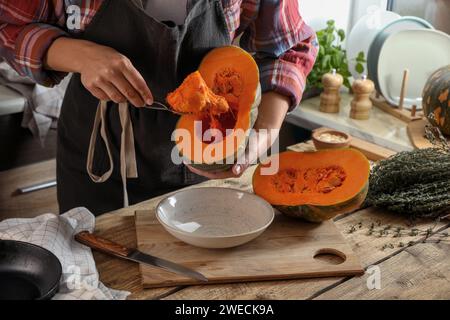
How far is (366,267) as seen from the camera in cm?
109

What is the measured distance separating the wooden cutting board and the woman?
135mm

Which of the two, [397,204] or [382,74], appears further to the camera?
[382,74]

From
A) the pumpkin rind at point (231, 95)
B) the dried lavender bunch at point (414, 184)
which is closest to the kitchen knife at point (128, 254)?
the pumpkin rind at point (231, 95)

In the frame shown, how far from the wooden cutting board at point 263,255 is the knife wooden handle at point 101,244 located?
40mm

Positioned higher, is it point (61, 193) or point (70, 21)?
point (70, 21)

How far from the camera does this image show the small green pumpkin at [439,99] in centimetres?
181

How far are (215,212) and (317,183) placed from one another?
0.20 m

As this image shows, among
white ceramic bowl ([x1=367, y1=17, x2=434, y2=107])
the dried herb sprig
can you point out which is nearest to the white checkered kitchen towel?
the dried herb sprig

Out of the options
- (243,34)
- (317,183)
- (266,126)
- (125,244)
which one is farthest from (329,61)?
(125,244)

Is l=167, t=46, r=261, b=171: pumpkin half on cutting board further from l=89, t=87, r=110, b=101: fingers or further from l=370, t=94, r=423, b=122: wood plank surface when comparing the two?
l=370, t=94, r=423, b=122: wood plank surface

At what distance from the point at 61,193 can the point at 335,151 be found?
648 mm
